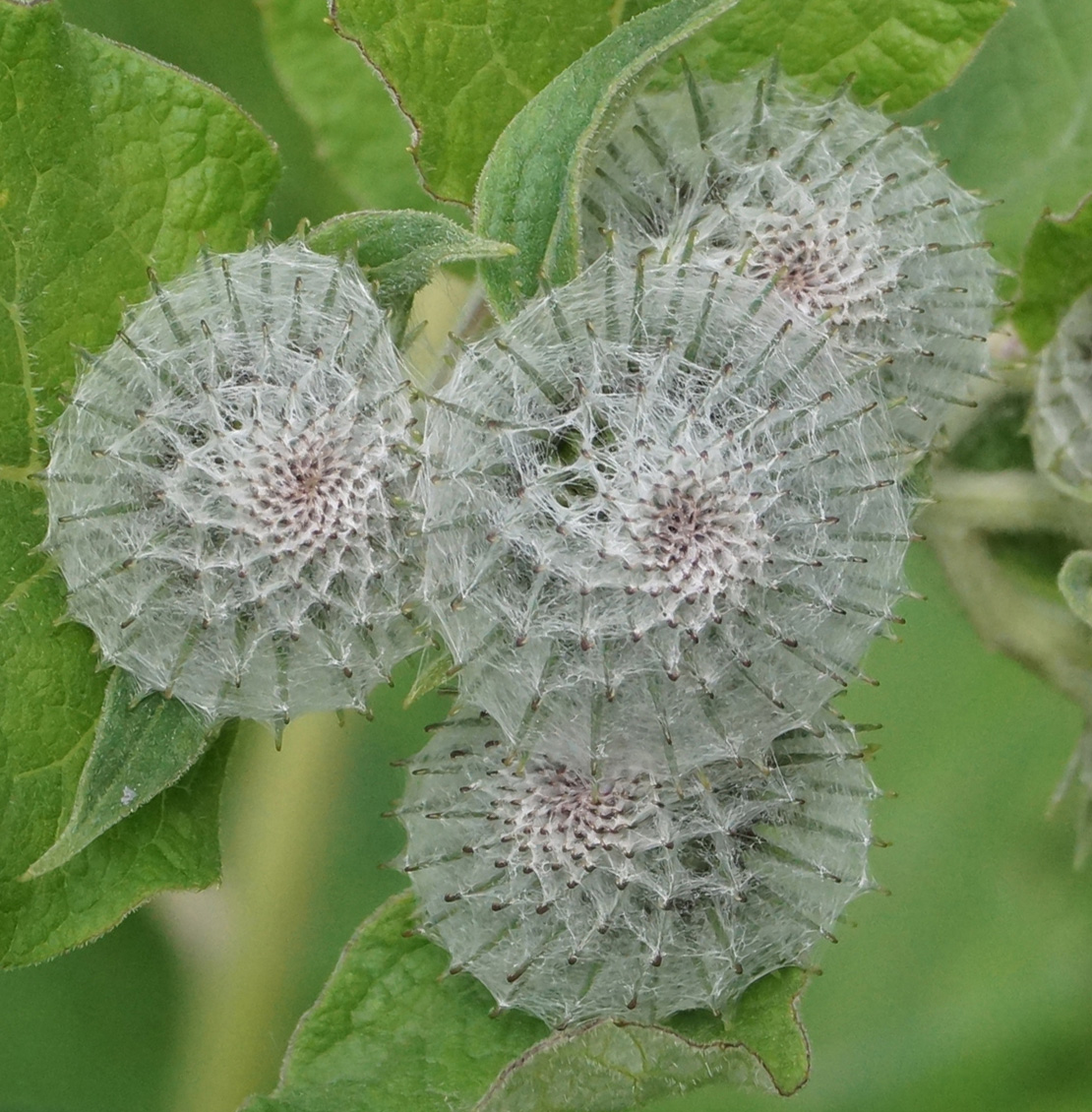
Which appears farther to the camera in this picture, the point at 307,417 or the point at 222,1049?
the point at 222,1049

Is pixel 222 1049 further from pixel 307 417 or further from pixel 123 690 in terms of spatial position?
pixel 307 417

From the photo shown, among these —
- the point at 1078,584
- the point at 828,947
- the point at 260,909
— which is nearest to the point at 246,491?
the point at 1078,584

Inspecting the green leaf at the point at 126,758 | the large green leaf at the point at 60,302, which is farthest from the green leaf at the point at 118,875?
the green leaf at the point at 126,758

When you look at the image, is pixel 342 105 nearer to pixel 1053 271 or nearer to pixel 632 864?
pixel 1053 271

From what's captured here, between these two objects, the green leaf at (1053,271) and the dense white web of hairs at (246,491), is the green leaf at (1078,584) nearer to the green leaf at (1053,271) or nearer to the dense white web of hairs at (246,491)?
the green leaf at (1053,271)

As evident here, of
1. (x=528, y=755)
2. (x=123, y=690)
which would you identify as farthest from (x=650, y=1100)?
(x=123, y=690)
